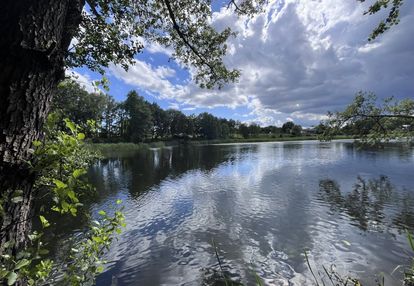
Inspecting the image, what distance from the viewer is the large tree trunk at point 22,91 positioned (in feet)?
4.51

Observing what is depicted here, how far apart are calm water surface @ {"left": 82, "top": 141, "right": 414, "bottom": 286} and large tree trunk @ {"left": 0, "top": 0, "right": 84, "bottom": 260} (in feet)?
22.3

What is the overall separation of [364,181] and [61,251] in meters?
21.4

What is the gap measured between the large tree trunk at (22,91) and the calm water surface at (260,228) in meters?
6.81

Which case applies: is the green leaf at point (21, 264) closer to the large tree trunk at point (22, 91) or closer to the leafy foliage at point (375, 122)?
the large tree trunk at point (22, 91)

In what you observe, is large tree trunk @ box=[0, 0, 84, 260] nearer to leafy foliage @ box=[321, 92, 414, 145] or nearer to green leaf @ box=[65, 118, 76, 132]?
green leaf @ box=[65, 118, 76, 132]

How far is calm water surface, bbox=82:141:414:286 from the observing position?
7.61m

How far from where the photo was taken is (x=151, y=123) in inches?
3039

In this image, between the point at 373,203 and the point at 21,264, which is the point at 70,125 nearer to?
the point at 21,264

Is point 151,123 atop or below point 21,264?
atop

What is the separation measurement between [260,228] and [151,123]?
70.3m

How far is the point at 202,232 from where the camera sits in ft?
34.7

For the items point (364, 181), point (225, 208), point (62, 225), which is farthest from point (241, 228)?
point (364, 181)

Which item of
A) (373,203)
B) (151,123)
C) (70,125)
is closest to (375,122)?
(373,203)

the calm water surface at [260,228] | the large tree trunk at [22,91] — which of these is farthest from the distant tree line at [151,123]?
the calm water surface at [260,228]
